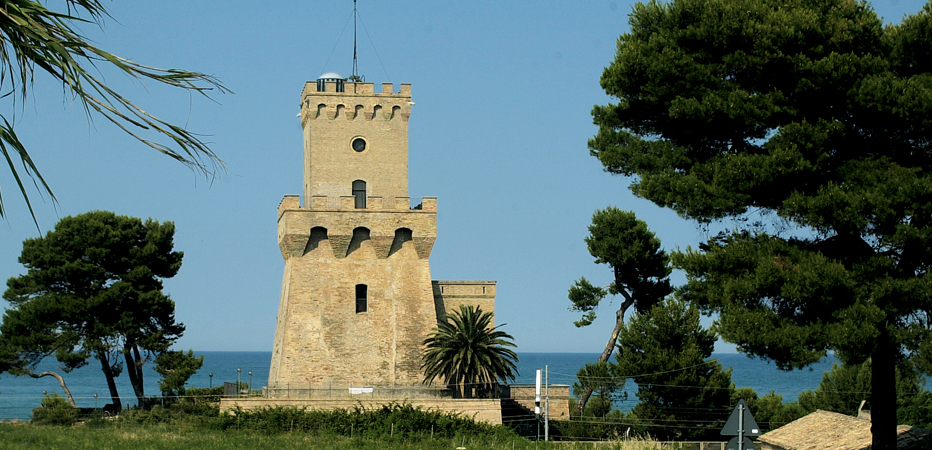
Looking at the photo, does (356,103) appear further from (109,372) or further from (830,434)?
(830,434)

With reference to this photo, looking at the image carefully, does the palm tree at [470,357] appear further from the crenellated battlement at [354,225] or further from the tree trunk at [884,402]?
the tree trunk at [884,402]

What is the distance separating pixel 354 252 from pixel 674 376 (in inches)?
499

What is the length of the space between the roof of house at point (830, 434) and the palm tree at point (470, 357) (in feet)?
30.1

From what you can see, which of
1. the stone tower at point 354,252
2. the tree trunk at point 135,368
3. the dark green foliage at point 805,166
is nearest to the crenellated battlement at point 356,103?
the stone tower at point 354,252

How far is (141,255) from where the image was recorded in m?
39.2

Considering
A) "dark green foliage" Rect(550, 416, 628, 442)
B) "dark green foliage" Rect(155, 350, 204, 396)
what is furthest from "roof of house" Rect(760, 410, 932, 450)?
"dark green foliage" Rect(155, 350, 204, 396)

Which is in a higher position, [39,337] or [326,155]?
[326,155]

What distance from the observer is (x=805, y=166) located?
57.0 feet

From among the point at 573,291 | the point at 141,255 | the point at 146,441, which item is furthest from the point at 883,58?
the point at 141,255

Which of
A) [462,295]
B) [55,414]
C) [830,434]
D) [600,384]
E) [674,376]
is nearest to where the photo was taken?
[830,434]

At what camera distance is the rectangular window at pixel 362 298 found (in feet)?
123

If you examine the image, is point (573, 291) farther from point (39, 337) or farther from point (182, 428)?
point (39, 337)

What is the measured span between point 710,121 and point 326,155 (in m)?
22.2

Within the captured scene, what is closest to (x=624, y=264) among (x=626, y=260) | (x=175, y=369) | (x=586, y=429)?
(x=626, y=260)
